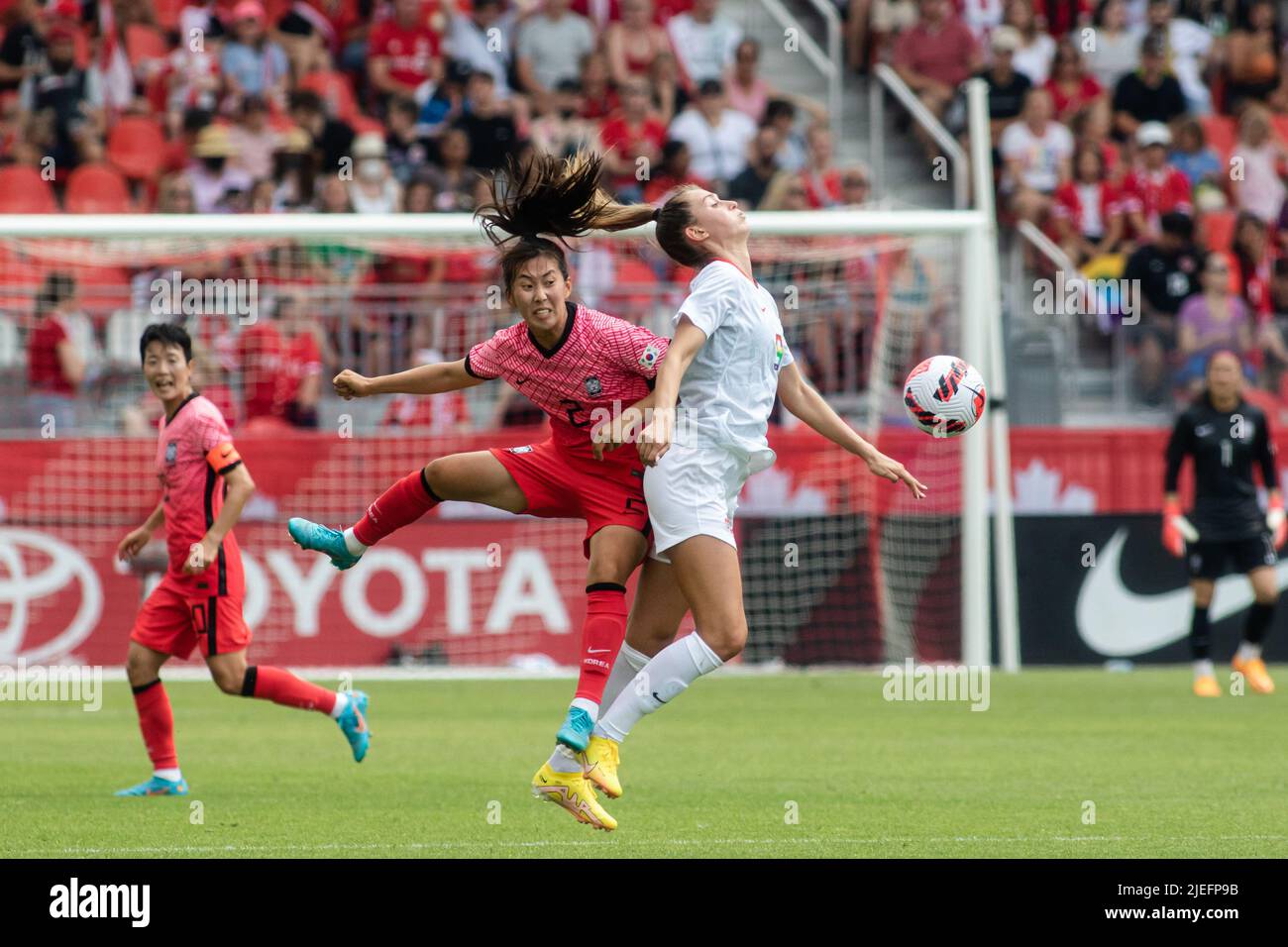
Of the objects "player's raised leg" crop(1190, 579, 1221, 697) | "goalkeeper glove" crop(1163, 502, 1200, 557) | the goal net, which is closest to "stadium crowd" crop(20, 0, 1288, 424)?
the goal net

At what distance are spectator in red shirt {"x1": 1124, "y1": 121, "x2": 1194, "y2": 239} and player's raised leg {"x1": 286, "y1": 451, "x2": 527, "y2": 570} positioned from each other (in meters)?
12.6

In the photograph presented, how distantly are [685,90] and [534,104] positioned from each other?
1.61 meters

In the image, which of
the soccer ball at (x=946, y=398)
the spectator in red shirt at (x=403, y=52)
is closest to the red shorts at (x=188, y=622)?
the soccer ball at (x=946, y=398)

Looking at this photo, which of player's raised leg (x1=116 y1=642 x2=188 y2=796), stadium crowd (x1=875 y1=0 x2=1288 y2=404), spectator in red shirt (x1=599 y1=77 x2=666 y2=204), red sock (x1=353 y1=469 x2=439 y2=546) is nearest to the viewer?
red sock (x1=353 y1=469 x2=439 y2=546)

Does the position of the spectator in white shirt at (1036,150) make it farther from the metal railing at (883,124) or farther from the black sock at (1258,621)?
the black sock at (1258,621)

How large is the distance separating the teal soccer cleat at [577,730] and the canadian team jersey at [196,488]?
2459 millimetres

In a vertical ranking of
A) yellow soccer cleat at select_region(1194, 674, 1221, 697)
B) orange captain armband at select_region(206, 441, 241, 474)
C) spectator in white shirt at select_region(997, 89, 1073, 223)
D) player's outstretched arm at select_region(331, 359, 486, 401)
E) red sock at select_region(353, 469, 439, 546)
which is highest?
spectator in white shirt at select_region(997, 89, 1073, 223)

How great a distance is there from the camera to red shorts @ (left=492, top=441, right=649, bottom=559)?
24.3 ft

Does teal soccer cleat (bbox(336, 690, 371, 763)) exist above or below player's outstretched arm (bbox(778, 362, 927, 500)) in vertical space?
below

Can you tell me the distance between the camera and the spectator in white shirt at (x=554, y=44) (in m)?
19.4

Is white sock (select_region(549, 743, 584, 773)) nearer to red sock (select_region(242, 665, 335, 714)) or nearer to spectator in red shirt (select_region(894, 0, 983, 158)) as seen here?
red sock (select_region(242, 665, 335, 714))

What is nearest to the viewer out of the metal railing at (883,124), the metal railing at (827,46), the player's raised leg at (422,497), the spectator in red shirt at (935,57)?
the player's raised leg at (422,497)

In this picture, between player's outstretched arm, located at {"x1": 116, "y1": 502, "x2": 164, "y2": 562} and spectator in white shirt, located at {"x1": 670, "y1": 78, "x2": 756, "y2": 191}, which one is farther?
spectator in white shirt, located at {"x1": 670, "y1": 78, "x2": 756, "y2": 191}

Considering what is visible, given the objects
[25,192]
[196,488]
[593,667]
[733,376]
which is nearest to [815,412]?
[733,376]
